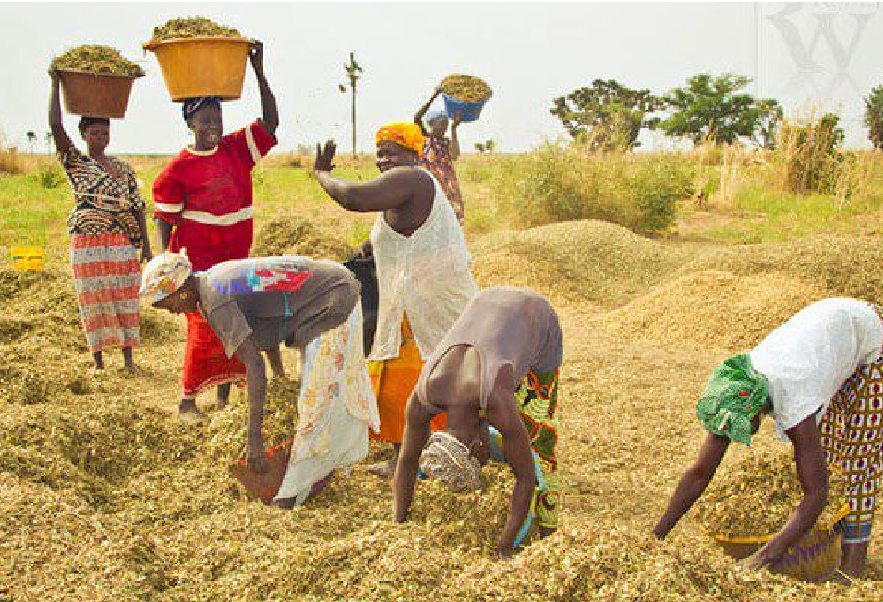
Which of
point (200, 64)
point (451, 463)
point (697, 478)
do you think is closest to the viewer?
point (451, 463)

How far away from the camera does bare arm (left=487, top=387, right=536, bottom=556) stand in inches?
99.7

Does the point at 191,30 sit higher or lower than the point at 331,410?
higher

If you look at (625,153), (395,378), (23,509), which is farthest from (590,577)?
(625,153)

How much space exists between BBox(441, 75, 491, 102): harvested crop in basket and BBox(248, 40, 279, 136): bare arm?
8.43 ft

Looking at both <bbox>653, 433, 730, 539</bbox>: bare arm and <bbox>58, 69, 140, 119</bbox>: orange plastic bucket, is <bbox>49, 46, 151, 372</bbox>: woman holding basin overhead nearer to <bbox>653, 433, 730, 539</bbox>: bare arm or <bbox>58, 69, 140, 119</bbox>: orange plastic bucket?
<bbox>58, 69, 140, 119</bbox>: orange plastic bucket

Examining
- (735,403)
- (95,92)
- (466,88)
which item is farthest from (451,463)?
(466,88)

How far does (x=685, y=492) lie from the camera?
8.94ft

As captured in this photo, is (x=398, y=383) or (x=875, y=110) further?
(x=875, y=110)

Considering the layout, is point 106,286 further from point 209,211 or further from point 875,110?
point 875,110

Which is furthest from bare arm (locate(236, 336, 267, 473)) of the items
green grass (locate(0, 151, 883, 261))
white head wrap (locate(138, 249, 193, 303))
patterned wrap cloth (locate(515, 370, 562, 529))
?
green grass (locate(0, 151, 883, 261))

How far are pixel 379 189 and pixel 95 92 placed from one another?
2.35 m

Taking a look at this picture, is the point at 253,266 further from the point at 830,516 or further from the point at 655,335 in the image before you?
the point at 655,335

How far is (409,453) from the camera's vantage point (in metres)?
2.76

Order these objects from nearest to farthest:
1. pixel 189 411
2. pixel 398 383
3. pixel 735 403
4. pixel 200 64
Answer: pixel 735 403 → pixel 398 383 → pixel 200 64 → pixel 189 411
